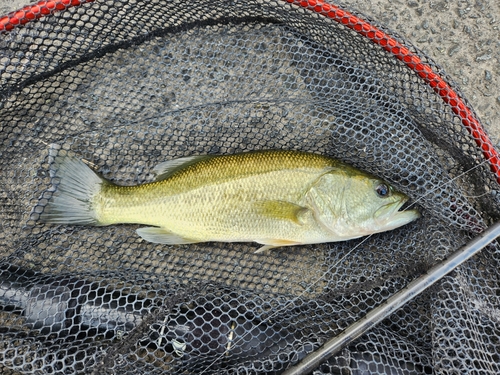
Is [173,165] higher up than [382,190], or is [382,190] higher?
[382,190]

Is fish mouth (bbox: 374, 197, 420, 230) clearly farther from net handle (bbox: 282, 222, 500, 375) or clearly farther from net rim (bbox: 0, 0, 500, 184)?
net rim (bbox: 0, 0, 500, 184)

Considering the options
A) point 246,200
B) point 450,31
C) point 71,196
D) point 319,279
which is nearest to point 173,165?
point 246,200

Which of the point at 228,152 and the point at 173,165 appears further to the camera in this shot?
the point at 228,152

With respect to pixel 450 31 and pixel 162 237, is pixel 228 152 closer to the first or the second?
pixel 162 237

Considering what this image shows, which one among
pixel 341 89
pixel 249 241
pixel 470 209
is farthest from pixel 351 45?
pixel 249 241

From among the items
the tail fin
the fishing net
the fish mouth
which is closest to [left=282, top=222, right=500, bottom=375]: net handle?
the fishing net

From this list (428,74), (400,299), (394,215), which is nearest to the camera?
(400,299)

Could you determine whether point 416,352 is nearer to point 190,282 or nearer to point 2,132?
point 190,282
